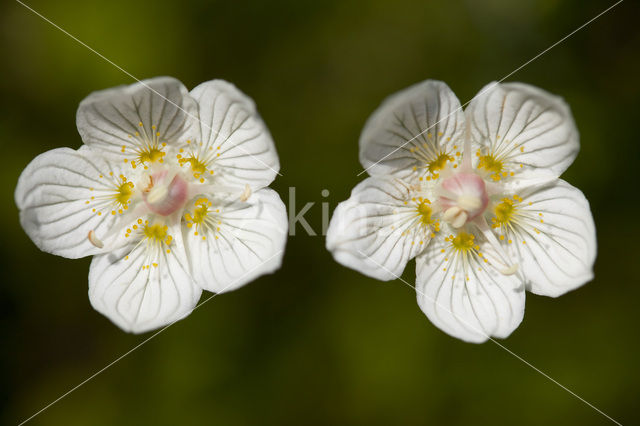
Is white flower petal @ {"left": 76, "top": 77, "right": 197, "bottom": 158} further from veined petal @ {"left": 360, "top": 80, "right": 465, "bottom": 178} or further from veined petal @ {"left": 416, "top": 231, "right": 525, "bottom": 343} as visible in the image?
veined petal @ {"left": 416, "top": 231, "right": 525, "bottom": 343}

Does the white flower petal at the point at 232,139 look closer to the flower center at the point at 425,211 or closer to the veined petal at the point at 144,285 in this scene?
the veined petal at the point at 144,285

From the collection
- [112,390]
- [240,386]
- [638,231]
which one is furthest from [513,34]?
[112,390]

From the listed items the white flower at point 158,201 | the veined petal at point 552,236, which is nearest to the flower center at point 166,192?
the white flower at point 158,201

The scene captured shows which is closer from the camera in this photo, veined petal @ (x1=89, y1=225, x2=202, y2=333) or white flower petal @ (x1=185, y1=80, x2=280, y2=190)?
white flower petal @ (x1=185, y1=80, x2=280, y2=190)

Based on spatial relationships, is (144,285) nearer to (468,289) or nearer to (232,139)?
(232,139)

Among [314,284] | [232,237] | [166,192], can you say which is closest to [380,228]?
[232,237]

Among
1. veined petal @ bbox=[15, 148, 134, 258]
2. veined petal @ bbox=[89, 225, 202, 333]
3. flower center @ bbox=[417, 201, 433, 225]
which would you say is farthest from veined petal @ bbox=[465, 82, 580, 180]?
veined petal @ bbox=[15, 148, 134, 258]

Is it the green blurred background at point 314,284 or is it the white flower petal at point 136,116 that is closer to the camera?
the white flower petal at point 136,116

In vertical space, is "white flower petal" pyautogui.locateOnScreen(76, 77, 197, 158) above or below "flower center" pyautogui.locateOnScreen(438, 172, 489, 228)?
above
